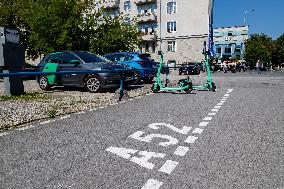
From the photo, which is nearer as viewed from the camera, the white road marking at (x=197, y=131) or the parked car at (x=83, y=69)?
the white road marking at (x=197, y=131)

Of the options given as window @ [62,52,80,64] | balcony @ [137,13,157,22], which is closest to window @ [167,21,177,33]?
balcony @ [137,13,157,22]

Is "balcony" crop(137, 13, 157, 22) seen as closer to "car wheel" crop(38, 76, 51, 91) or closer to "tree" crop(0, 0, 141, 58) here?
"tree" crop(0, 0, 141, 58)

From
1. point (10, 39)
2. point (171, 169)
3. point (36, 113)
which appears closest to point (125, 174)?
point (171, 169)

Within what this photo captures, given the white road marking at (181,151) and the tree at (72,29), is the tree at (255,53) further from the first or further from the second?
the white road marking at (181,151)

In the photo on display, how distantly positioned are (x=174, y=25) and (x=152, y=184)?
1996 inches

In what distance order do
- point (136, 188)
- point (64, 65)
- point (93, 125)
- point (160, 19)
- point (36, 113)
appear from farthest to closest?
point (160, 19), point (64, 65), point (36, 113), point (93, 125), point (136, 188)

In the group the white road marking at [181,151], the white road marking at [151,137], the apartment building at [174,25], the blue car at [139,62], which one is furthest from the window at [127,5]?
the white road marking at [181,151]

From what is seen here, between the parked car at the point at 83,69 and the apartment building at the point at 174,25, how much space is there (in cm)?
3789

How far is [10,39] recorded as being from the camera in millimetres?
10930

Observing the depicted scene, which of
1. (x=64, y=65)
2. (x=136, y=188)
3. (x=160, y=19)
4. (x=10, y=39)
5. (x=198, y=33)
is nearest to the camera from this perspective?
(x=136, y=188)

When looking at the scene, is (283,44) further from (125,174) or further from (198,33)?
(125,174)

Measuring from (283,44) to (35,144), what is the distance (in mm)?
93952

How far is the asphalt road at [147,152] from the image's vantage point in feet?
11.6

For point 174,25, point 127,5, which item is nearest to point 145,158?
point 174,25
